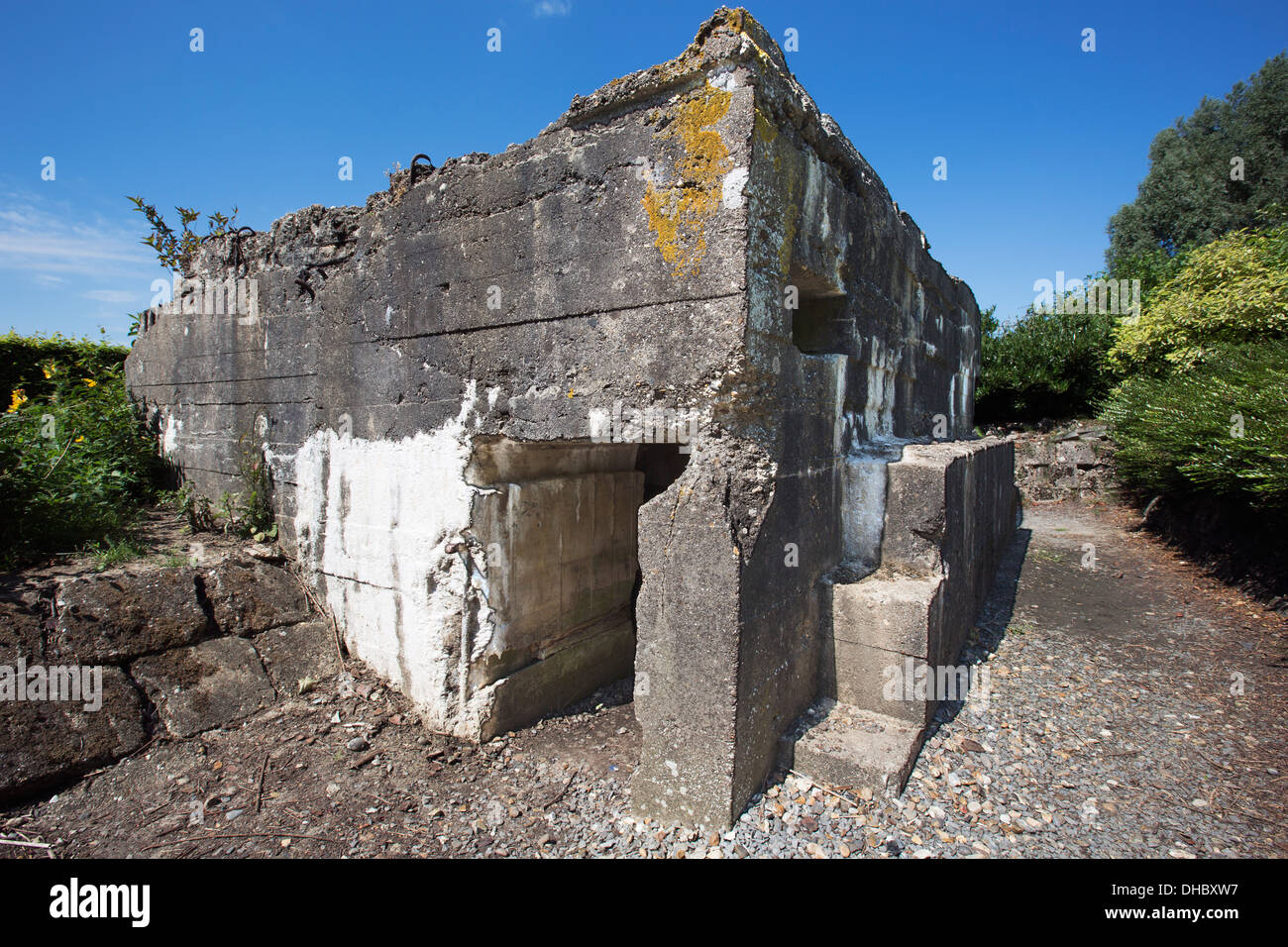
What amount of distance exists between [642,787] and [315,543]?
10.5 ft

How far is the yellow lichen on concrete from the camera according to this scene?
2.86 meters

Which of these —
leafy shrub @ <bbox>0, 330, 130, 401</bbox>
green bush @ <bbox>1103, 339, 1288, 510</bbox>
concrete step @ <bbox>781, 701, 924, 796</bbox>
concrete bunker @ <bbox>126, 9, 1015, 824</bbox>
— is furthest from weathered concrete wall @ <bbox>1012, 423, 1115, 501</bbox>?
leafy shrub @ <bbox>0, 330, 130, 401</bbox>

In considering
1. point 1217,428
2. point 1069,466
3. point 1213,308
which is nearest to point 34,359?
point 1217,428

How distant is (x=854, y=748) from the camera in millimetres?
3201

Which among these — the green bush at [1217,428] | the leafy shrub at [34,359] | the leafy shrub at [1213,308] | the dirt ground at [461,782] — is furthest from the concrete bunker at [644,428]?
the leafy shrub at [1213,308]

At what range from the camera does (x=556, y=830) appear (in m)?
3.10

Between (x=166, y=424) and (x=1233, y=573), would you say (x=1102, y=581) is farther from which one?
(x=166, y=424)

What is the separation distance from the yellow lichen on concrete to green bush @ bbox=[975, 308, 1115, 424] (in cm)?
1233

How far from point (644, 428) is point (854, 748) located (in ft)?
6.36

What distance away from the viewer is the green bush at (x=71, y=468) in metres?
4.38

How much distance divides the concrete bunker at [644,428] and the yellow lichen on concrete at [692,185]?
0.6 inches

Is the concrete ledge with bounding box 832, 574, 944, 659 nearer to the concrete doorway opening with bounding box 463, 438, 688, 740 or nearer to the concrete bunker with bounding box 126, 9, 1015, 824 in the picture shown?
the concrete bunker with bounding box 126, 9, 1015, 824

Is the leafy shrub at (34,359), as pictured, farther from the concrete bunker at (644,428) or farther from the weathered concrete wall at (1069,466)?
the weathered concrete wall at (1069,466)
